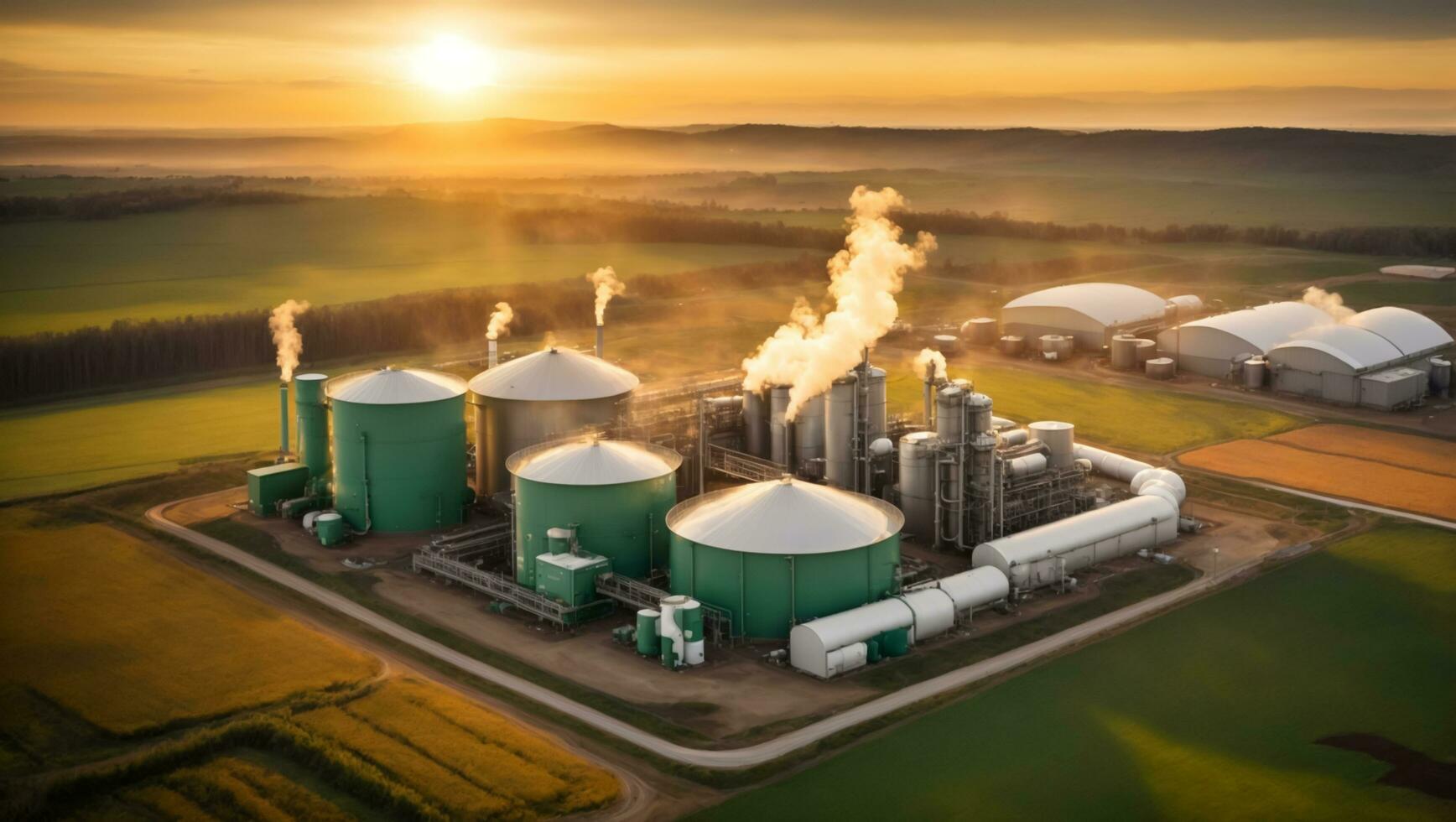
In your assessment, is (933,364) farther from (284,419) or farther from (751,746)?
(284,419)

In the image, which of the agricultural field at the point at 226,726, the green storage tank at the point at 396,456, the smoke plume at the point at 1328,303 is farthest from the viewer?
the smoke plume at the point at 1328,303

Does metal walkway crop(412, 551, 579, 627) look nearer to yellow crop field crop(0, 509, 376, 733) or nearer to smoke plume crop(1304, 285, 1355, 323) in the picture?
yellow crop field crop(0, 509, 376, 733)

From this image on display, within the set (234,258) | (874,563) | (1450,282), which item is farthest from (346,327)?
(1450,282)

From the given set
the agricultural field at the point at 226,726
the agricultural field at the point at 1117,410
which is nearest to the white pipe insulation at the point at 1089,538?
the agricultural field at the point at 1117,410

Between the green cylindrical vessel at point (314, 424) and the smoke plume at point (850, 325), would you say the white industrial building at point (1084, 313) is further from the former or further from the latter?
the green cylindrical vessel at point (314, 424)

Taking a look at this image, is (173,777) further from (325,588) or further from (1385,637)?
(1385,637)
